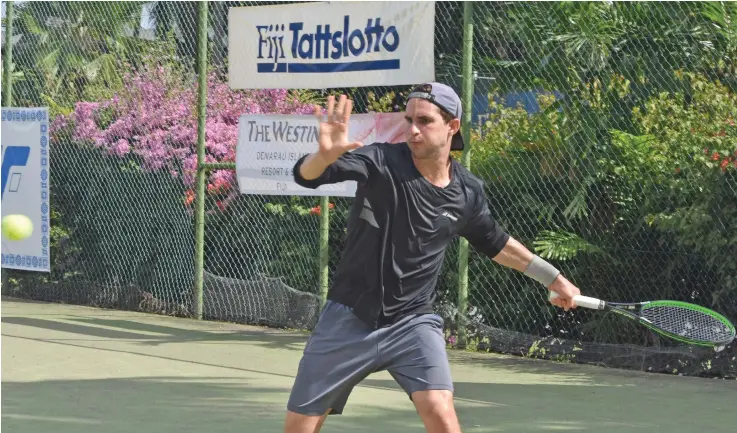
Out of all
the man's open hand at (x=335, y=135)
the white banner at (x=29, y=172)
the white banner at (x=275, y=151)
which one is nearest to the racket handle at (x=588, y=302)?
the man's open hand at (x=335, y=135)

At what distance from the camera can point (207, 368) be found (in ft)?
28.7

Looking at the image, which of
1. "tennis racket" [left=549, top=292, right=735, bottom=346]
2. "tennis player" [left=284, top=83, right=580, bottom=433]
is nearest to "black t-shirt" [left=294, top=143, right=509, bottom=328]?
"tennis player" [left=284, top=83, right=580, bottom=433]

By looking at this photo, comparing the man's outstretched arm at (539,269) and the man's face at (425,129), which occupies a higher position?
the man's face at (425,129)

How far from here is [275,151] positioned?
1044 cm

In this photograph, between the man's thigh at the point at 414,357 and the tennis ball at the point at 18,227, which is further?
the tennis ball at the point at 18,227

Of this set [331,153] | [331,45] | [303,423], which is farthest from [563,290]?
[331,45]

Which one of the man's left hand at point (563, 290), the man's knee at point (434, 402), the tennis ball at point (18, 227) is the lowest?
the man's knee at point (434, 402)

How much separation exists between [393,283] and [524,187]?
16.2ft

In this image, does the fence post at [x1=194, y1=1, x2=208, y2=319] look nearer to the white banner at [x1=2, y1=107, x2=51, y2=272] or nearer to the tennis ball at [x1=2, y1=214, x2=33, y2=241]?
Answer: the white banner at [x1=2, y1=107, x2=51, y2=272]

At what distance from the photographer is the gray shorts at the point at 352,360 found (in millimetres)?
4582

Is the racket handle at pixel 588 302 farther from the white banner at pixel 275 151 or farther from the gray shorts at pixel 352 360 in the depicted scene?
the white banner at pixel 275 151

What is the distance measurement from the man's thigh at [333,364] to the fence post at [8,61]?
895cm

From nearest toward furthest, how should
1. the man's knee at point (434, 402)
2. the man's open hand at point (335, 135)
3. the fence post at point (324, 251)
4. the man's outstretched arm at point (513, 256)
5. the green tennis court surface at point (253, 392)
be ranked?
1. the man's open hand at point (335, 135)
2. the man's knee at point (434, 402)
3. the man's outstretched arm at point (513, 256)
4. the green tennis court surface at point (253, 392)
5. the fence post at point (324, 251)

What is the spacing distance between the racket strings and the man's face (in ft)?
4.74
